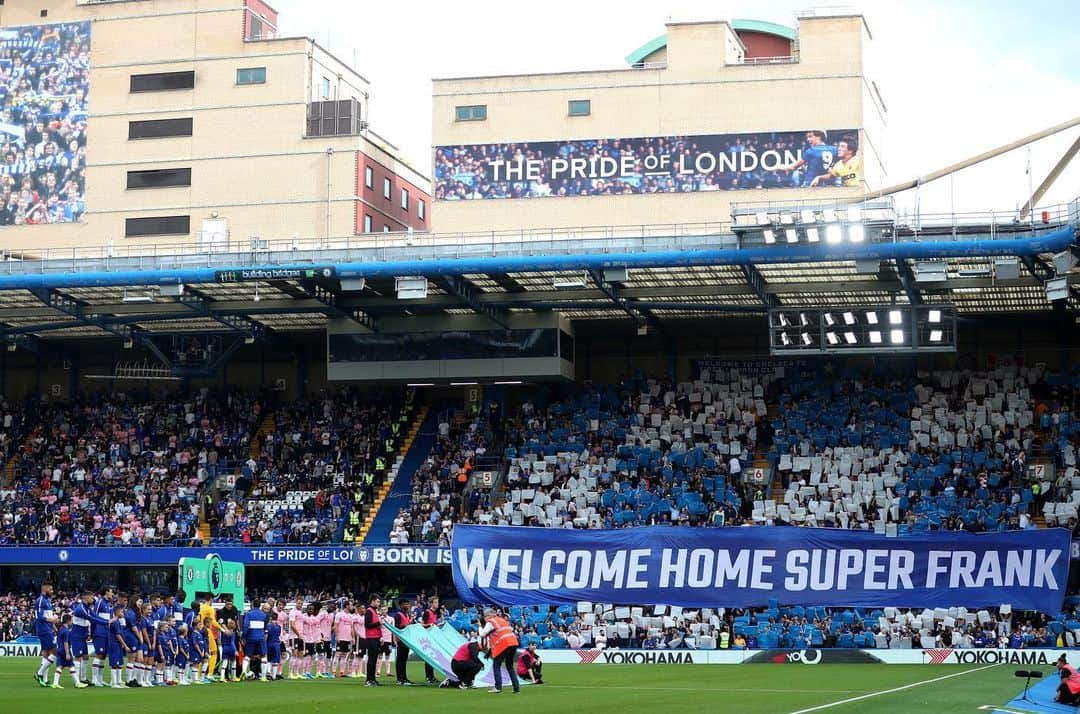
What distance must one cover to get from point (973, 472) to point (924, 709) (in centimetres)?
2453

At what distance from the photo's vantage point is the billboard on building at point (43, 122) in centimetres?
6041

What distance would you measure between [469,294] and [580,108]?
1032cm

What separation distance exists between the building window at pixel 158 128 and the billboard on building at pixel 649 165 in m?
11.0

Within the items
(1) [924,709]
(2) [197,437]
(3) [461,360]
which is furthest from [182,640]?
(2) [197,437]

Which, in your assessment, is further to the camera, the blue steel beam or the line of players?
the blue steel beam

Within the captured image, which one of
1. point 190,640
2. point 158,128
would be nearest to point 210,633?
point 190,640

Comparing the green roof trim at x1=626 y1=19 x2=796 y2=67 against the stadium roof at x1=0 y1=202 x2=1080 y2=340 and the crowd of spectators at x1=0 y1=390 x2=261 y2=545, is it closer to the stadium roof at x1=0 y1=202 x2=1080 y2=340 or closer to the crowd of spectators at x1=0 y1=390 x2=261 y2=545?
the stadium roof at x1=0 y1=202 x2=1080 y2=340

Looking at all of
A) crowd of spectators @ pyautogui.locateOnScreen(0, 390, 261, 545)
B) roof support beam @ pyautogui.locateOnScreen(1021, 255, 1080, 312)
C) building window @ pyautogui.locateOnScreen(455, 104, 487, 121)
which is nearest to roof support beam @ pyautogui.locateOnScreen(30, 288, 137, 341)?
crowd of spectators @ pyautogui.locateOnScreen(0, 390, 261, 545)

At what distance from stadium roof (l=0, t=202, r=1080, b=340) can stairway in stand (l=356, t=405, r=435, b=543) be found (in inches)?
194

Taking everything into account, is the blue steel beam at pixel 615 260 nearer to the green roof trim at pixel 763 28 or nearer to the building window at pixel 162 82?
the building window at pixel 162 82

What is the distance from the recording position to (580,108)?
182 feet

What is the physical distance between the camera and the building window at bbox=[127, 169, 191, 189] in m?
59.9

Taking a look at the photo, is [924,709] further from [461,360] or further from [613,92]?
[613,92]

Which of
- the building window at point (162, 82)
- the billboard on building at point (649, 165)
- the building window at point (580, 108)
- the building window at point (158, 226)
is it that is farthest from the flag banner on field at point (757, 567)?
the building window at point (162, 82)
